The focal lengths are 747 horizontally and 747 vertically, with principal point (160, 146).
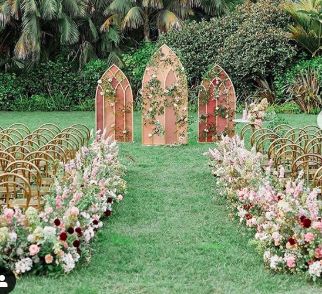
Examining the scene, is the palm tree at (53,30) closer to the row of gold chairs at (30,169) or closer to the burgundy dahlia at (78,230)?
the row of gold chairs at (30,169)

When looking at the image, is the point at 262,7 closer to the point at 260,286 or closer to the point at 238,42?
the point at 238,42

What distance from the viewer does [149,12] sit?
25.9 meters

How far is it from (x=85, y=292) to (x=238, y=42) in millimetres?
17615

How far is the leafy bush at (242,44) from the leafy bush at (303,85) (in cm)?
39

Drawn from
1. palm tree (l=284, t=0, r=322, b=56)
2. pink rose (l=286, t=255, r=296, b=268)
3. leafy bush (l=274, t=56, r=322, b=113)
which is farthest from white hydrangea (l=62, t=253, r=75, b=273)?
palm tree (l=284, t=0, r=322, b=56)

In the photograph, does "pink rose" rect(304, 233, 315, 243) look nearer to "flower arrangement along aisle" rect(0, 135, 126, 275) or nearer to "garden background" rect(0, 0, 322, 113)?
"flower arrangement along aisle" rect(0, 135, 126, 275)

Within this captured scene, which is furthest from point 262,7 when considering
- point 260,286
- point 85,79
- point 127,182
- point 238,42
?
point 260,286

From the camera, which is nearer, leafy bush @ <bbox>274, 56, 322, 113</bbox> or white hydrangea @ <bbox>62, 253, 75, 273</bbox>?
white hydrangea @ <bbox>62, 253, 75, 273</bbox>

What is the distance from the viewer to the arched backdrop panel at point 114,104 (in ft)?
51.7

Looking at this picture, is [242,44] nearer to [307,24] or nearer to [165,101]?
[307,24]

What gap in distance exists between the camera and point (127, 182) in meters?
11.1

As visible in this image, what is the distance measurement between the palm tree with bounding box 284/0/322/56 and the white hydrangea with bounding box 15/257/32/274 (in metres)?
17.9

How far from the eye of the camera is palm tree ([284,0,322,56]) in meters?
22.8

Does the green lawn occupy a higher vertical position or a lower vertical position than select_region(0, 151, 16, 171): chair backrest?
lower
